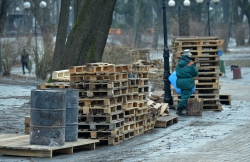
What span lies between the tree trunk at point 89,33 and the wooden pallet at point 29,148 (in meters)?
5.67

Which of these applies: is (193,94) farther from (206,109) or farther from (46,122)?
(46,122)

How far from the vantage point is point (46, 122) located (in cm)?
1180

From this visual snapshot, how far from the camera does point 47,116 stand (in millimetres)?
11789

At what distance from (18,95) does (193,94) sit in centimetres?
780

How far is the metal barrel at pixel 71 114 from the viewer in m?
12.4

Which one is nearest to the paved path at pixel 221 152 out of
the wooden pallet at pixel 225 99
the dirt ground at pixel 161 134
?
the dirt ground at pixel 161 134

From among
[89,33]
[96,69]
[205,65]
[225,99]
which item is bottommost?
[225,99]

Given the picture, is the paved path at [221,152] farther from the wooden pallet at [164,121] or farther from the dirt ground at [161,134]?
the wooden pallet at [164,121]

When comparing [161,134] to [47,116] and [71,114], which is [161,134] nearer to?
[71,114]

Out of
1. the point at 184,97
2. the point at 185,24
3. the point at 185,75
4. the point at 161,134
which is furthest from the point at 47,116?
the point at 185,24

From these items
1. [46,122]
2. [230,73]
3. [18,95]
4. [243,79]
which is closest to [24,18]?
[230,73]

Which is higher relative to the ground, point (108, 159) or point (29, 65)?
point (29, 65)

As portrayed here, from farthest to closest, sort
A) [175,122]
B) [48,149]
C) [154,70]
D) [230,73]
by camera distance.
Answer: [230,73] → [154,70] → [175,122] → [48,149]

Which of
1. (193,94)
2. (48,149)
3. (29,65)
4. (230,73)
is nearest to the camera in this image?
(48,149)
